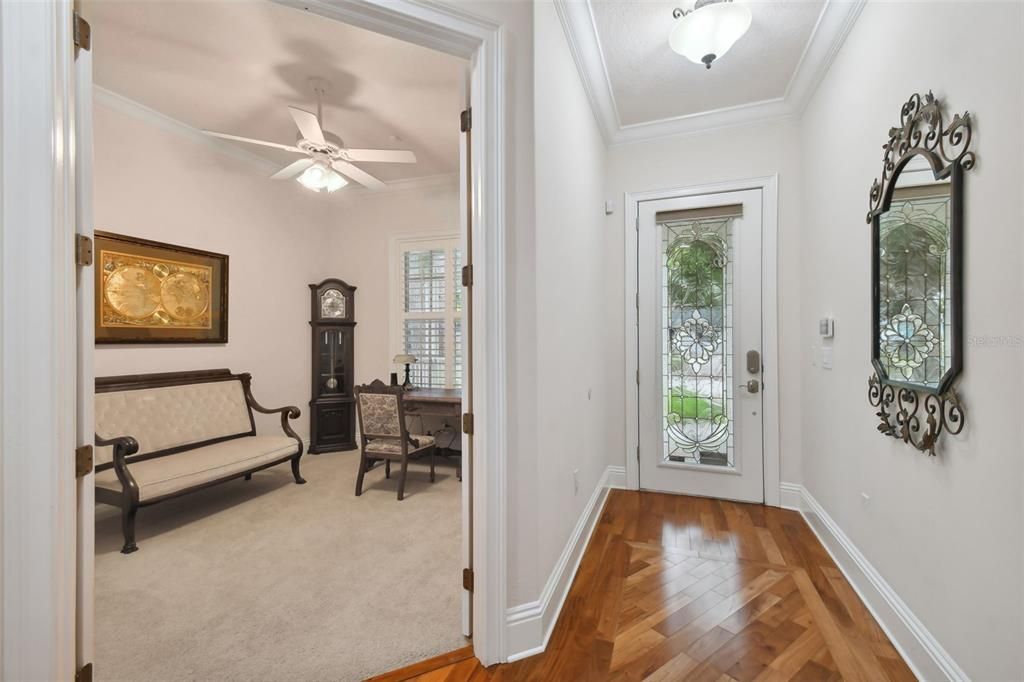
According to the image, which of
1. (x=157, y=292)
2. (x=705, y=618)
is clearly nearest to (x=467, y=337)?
(x=705, y=618)

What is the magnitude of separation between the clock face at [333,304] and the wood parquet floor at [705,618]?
12.2ft

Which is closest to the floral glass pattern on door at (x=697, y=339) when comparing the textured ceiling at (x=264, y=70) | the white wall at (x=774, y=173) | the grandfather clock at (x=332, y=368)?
the white wall at (x=774, y=173)

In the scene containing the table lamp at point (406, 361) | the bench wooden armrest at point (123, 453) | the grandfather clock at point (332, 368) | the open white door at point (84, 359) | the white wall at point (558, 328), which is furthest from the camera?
the grandfather clock at point (332, 368)

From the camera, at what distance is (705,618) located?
183 cm

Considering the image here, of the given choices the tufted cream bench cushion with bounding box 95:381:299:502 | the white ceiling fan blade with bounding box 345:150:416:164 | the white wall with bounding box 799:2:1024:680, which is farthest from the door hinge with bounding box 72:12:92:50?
the tufted cream bench cushion with bounding box 95:381:299:502

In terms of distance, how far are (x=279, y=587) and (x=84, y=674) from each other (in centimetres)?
115

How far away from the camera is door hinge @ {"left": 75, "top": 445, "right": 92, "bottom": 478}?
1.04m

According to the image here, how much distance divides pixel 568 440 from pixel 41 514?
1859 millimetres

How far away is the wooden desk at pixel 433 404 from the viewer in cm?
376

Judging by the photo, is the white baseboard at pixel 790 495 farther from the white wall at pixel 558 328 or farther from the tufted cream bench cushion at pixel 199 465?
the tufted cream bench cushion at pixel 199 465

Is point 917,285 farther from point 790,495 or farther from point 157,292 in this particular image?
point 157,292

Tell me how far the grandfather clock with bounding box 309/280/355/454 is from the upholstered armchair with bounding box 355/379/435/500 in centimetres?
147

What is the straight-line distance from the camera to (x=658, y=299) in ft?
10.9

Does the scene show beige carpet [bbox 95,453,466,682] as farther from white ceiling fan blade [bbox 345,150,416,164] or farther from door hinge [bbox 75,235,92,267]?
white ceiling fan blade [bbox 345,150,416,164]
